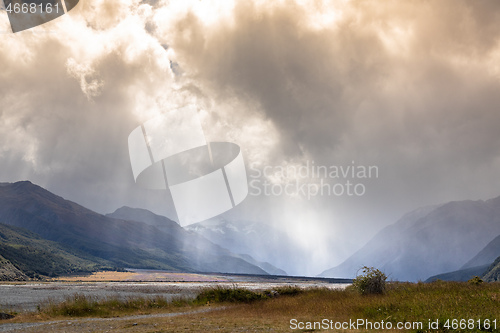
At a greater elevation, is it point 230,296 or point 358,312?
point 358,312

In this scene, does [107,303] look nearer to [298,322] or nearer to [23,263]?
[298,322]

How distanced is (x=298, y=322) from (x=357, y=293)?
50.4 ft

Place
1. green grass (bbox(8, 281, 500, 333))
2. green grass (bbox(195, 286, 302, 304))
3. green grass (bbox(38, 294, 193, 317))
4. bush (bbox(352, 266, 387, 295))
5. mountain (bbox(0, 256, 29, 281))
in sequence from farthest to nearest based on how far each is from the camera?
mountain (bbox(0, 256, 29, 281)) → green grass (bbox(195, 286, 302, 304)) → bush (bbox(352, 266, 387, 295)) → green grass (bbox(38, 294, 193, 317)) → green grass (bbox(8, 281, 500, 333))

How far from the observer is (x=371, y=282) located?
3188cm

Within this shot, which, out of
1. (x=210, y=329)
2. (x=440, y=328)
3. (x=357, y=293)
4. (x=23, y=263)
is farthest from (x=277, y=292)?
(x=23, y=263)

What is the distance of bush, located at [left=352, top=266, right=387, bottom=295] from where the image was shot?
31.5 m

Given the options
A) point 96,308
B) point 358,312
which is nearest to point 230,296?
point 96,308

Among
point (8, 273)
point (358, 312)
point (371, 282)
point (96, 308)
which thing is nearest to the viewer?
point (358, 312)

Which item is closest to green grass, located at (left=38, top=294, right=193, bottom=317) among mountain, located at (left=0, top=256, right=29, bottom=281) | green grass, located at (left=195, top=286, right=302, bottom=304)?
green grass, located at (left=195, top=286, right=302, bottom=304)

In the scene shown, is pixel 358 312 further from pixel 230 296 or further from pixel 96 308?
pixel 96 308

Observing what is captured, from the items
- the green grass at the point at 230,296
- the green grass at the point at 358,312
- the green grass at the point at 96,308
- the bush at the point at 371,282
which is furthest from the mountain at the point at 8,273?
the bush at the point at 371,282

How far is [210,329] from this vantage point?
1758cm

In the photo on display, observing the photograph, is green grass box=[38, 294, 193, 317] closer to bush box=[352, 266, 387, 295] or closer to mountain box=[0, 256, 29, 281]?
bush box=[352, 266, 387, 295]

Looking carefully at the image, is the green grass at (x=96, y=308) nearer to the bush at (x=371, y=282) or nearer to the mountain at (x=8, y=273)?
the bush at (x=371, y=282)
